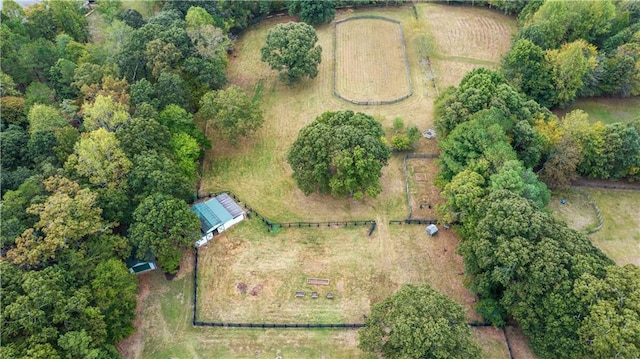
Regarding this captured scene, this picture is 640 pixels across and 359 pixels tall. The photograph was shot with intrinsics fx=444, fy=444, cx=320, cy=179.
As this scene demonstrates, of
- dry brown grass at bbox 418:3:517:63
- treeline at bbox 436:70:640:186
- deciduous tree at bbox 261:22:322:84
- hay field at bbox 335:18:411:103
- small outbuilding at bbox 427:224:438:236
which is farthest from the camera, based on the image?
dry brown grass at bbox 418:3:517:63

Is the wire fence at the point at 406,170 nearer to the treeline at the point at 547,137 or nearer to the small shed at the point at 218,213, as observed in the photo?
the treeline at the point at 547,137

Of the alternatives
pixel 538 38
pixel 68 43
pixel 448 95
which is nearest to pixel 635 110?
pixel 538 38

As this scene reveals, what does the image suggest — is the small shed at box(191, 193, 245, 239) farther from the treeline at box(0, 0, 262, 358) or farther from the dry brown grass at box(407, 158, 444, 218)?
the dry brown grass at box(407, 158, 444, 218)

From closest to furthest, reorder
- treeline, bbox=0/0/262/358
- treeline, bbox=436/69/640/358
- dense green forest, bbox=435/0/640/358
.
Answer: treeline, bbox=436/69/640/358 < dense green forest, bbox=435/0/640/358 < treeline, bbox=0/0/262/358

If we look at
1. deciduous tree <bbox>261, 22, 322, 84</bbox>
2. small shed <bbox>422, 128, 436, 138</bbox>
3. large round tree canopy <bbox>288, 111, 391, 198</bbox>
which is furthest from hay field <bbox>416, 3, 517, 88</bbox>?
large round tree canopy <bbox>288, 111, 391, 198</bbox>

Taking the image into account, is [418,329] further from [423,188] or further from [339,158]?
[423,188]

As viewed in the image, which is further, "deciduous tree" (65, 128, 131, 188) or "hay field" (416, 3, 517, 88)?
"hay field" (416, 3, 517, 88)

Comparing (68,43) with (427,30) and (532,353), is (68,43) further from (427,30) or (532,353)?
(532,353)
